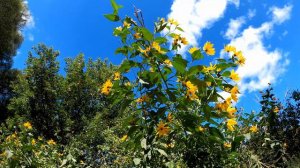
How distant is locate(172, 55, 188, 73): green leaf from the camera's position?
1844mm

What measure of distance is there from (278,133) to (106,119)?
8.98m

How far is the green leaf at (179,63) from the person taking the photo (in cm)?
184

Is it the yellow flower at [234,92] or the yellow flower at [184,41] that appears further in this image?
the yellow flower at [184,41]

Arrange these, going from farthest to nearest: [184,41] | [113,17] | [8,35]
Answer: [8,35] < [184,41] < [113,17]

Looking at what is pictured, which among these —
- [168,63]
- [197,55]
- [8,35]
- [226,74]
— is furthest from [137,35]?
[8,35]

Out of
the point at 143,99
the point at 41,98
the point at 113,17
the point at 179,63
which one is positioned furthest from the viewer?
the point at 41,98

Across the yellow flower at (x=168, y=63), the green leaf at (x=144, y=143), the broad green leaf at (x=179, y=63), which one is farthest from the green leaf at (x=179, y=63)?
the green leaf at (x=144, y=143)

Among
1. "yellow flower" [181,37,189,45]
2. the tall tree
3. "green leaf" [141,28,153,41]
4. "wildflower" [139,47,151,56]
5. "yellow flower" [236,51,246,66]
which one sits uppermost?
the tall tree

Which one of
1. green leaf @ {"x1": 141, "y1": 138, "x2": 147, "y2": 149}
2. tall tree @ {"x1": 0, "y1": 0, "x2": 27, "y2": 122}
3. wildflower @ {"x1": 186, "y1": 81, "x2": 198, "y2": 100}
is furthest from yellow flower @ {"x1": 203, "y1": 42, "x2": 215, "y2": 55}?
tall tree @ {"x1": 0, "y1": 0, "x2": 27, "y2": 122}

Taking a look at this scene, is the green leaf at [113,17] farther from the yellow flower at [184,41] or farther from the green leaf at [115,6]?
the yellow flower at [184,41]

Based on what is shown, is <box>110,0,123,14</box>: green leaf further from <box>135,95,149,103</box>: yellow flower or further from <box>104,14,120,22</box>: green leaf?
<box>135,95,149,103</box>: yellow flower

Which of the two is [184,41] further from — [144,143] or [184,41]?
[144,143]

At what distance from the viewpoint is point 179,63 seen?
1.85m

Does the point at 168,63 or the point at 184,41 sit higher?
the point at 184,41
